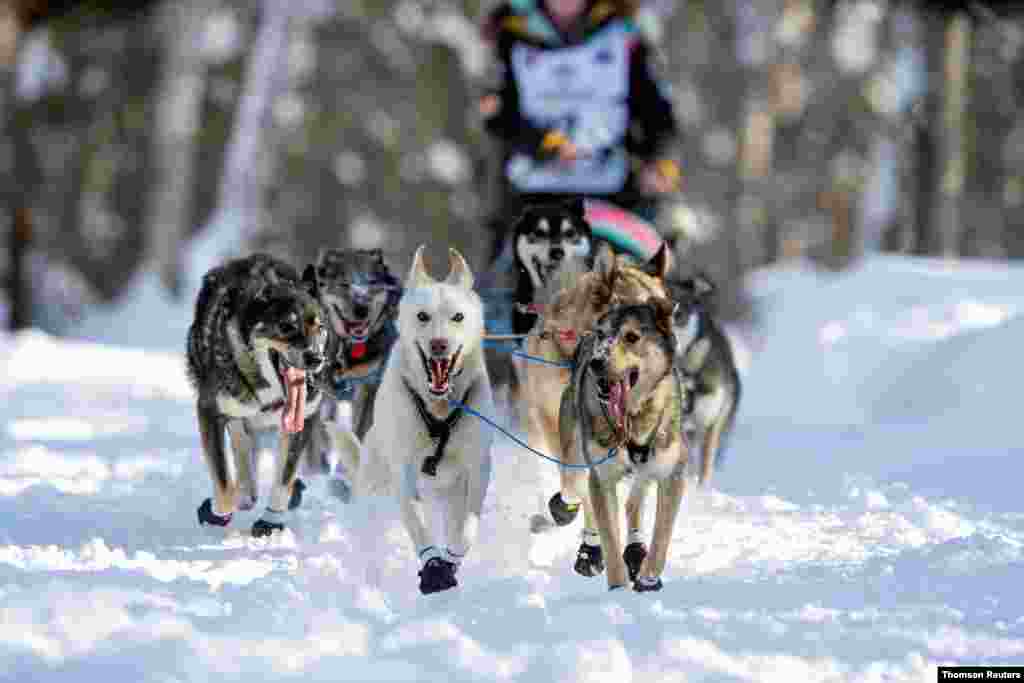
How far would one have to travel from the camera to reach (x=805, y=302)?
16031 millimetres

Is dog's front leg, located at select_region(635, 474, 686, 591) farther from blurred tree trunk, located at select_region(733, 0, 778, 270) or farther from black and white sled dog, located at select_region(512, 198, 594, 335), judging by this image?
→ blurred tree trunk, located at select_region(733, 0, 778, 270)

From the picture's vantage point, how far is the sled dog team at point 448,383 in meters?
5.04

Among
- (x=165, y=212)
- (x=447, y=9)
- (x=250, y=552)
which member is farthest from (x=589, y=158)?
(x=447, y=9)

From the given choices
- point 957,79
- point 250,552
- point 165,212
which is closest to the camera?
point 250,552

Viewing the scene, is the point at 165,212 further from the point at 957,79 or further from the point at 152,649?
the point at 152,649

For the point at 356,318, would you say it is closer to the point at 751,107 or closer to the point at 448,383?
the point at 448,383

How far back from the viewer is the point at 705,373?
8.04 m

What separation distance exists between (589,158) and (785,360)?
586cm

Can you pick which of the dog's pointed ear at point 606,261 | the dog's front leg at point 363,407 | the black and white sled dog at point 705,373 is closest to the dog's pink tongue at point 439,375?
the dog's pointed ear at point 606,261

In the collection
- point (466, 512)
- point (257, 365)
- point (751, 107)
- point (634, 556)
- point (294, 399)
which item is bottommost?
point (634, 556)

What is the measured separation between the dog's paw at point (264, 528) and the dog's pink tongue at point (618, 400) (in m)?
1.72

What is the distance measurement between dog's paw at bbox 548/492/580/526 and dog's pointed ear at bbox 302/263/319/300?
45.3 inches

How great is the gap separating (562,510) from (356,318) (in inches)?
48.7

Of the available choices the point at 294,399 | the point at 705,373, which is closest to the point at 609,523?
the point at 294,399
